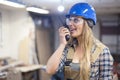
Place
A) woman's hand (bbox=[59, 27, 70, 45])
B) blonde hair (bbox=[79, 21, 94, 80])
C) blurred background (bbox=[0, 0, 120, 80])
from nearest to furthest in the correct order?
1. blonde hair (bbox=[79, 21, 94, 80])
2. woman's hand (bbox=[59, 27, 70, 45])
3. blurred background (bbox=[0, 0, 120, 80])

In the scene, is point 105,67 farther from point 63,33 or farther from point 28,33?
point 28,33

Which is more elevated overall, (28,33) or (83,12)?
→ (83,12)

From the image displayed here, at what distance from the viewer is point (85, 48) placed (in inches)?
56.4

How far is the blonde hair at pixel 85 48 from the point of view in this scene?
1366 millimetres

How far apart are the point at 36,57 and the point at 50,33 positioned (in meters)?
1.68

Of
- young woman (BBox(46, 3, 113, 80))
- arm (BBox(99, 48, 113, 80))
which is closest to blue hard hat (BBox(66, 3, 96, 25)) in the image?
young woman (BBox(46, 3, 113, 80))

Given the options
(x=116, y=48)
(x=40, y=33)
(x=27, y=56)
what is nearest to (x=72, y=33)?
(x=27, y=56)

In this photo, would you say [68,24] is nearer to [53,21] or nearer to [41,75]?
[41,75]

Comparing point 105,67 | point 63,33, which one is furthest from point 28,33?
point 105,67

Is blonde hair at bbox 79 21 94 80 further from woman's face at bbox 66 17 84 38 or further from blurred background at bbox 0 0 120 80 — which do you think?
blurred background at bbox 0 0 120 80

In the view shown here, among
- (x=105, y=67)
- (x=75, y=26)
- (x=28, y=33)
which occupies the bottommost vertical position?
(x=28, y=33)

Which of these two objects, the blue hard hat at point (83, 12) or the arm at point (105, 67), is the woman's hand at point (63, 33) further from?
the arm at point (105, 67)

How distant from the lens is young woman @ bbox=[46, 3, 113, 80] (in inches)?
54.7

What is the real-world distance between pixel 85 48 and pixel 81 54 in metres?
0.05
